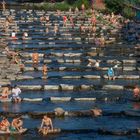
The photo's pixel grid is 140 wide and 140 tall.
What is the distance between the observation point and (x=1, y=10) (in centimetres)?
15325

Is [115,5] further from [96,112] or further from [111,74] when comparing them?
[96,112]

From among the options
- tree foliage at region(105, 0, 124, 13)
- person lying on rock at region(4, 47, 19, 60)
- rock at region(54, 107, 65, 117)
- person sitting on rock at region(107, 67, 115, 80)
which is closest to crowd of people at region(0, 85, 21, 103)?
rock at region(54, 107, 65, 117)

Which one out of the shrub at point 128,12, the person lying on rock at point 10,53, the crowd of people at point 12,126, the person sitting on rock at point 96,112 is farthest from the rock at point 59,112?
the shrub at point 128,12

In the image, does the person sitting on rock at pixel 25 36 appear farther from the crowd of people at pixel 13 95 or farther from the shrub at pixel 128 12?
the crowd of people at pixel 13 95

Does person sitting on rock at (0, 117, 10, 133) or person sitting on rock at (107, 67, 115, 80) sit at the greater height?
person sitting on rock at (107, 67, 115, 80)

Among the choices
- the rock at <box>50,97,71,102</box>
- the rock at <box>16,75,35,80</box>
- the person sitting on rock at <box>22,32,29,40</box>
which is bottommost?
the rock at <box>50,97,71,102</box>

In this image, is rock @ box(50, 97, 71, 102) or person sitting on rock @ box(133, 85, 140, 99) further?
person sitting on rock @ box(133, 85, 140, 99)

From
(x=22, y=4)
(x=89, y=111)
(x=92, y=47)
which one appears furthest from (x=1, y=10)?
(x=89, y=111)

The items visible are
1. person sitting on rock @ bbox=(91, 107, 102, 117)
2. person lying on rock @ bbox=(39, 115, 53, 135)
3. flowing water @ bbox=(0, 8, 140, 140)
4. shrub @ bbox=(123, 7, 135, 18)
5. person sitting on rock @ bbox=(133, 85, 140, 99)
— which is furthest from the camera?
shrub @ bbox=(123, 7, 135, 18)

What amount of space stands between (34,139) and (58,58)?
3976cm

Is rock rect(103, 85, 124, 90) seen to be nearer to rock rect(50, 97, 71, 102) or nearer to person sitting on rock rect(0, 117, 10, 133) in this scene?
rock rect(50, 97, 71, 102)

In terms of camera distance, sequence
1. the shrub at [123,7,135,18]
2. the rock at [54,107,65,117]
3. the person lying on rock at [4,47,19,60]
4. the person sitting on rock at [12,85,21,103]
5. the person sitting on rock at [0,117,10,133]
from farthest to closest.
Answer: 1. the shrub at [123,7,135,18]
2. the person lying on rock at [4,47,19,60]
3. the person sitting on rock at [12,85,21,103]
4. the rock at [54,107,65,117]
5. the person sitting on rock at [0,117,10,133]

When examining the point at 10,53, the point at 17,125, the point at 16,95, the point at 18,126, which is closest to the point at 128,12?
the point at 10,53

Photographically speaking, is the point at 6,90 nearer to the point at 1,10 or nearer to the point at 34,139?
the point at 34,139
